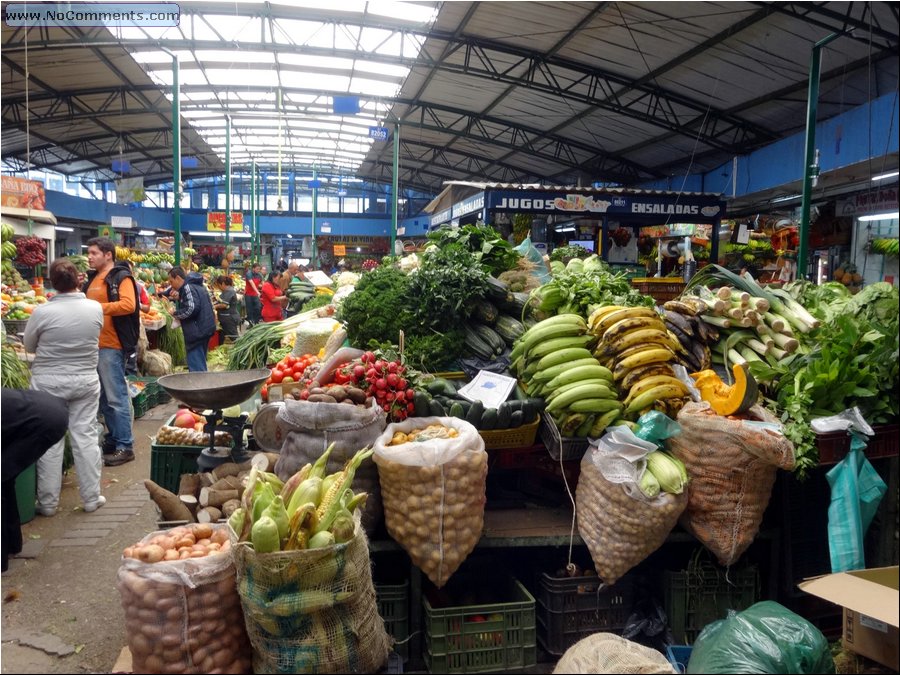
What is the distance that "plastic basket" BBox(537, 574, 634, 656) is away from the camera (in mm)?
3129

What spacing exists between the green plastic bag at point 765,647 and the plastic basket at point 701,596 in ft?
1.56

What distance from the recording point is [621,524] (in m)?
2.97

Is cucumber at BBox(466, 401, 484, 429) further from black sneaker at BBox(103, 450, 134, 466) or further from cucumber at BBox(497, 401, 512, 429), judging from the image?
black sneaker at BBox(103, 450, 134, 466)

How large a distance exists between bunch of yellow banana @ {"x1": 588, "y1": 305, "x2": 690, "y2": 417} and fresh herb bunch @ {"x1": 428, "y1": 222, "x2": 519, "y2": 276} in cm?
123

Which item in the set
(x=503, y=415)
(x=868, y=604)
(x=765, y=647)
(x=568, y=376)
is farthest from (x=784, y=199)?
(x=868, y=604)

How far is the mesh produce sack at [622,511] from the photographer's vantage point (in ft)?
9.59

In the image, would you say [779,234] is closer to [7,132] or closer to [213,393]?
[213,393]

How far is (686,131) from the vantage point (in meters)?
14.7

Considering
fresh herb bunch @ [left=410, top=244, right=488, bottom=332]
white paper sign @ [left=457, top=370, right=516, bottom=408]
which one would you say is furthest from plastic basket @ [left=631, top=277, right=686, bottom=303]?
white paper sign @ [left=457, top=370, right=516, bottom=408]

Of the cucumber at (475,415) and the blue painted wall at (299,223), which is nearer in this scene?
the cucumber at (475,415)

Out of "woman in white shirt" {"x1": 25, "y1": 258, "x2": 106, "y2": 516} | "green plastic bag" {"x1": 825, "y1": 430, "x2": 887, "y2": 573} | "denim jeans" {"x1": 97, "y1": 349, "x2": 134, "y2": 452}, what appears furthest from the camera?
"denim jeans" {"x1": 97, "y1": 349, "x2": 134, "y2": 452}

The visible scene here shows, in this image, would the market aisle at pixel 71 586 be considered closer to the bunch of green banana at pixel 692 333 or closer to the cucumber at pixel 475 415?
the cucumber at pixel 475 415

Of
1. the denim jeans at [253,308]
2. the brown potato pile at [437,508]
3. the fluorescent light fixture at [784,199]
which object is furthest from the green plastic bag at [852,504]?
the denim jeans at [253,308]

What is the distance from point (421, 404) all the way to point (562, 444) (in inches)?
30.2
